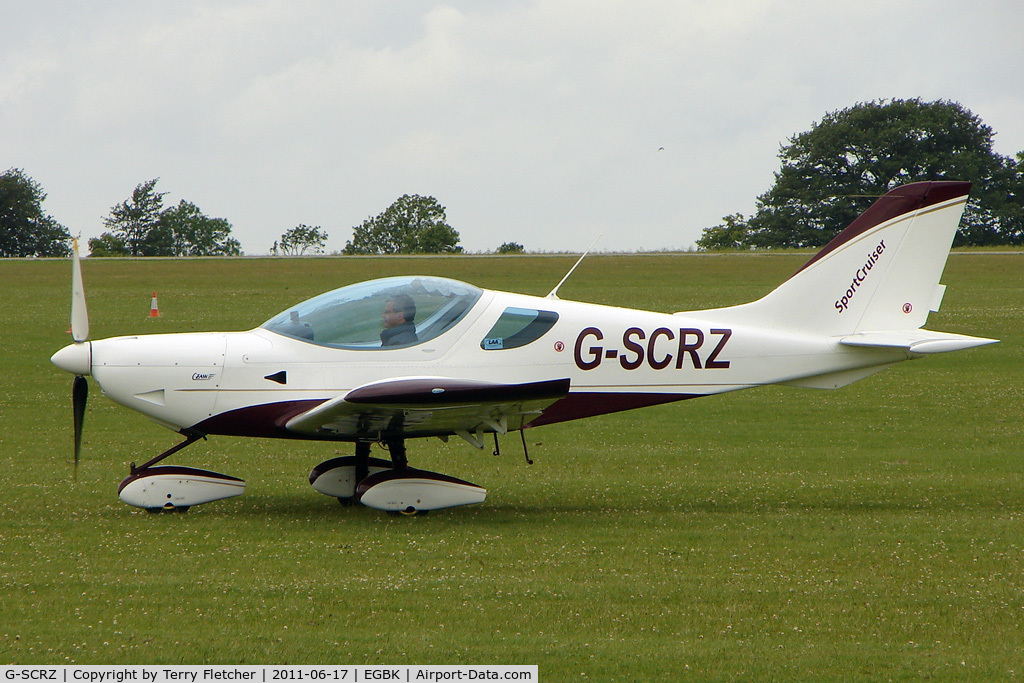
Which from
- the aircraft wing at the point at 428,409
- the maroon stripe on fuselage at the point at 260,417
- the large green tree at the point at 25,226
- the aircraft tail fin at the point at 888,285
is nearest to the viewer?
the aircraft wing at the point at 428,409

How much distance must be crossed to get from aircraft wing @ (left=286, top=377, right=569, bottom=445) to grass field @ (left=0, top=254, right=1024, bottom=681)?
832 mm

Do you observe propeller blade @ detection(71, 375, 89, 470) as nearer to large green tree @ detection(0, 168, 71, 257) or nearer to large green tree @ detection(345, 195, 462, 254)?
large green tree @ detection(345, 195, 462, 254)

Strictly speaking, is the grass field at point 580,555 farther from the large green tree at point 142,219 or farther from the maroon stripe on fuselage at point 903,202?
the large green tree at point 142,219

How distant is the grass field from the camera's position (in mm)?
6277

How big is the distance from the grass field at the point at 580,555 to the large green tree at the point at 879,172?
6664 centimetres

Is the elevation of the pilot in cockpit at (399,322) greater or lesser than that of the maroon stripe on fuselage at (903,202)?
lesser

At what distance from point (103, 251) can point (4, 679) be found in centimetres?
8697

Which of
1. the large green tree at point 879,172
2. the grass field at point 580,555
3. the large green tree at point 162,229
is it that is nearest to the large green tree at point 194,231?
the large green tree at point 162,229

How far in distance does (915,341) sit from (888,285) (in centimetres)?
69

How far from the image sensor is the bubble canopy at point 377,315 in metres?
9.71

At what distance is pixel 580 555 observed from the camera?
8.42m

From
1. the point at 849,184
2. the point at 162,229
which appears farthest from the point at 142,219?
the point at 849,184

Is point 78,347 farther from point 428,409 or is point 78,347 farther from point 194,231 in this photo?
point 194,231

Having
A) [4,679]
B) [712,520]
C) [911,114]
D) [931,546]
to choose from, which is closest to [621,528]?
[712,520]
